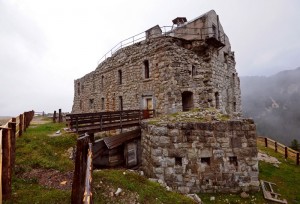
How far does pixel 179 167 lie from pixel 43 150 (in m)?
6.23

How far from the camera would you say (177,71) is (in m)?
15.4

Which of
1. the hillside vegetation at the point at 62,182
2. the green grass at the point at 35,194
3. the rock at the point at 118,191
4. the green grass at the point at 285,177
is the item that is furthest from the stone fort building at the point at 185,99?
the green grass at the point at 35,194

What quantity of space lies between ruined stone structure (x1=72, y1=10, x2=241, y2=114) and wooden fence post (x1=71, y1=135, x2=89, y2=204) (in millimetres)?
11637

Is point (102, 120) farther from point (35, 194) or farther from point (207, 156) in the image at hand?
point (35, 194)

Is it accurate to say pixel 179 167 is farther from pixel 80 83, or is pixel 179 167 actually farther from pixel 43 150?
pixel 80 83

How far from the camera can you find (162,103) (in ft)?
51.1

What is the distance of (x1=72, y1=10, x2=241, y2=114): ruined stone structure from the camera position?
15.5m

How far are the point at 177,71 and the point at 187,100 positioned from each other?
8.40ft

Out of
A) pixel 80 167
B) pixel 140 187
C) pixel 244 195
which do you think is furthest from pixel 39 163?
pixel 244 195

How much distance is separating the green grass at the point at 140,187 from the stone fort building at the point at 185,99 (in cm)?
315

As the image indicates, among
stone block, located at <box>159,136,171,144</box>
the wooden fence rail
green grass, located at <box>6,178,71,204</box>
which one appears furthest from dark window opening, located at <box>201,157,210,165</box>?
green grass, located at <box>6,178,71,204</box>

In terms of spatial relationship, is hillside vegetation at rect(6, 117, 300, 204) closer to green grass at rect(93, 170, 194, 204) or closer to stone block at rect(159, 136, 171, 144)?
green grass at rect(93, 170, 194, 204)

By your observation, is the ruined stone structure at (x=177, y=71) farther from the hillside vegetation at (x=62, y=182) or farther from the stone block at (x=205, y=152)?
the hillside vegetation at (x=62, y=182)

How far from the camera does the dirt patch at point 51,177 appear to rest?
21.0ft
